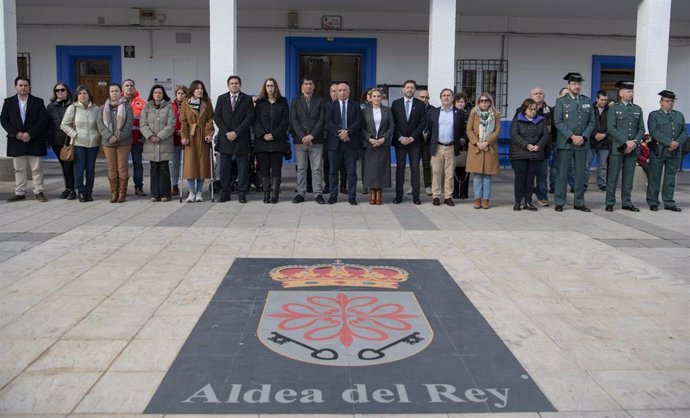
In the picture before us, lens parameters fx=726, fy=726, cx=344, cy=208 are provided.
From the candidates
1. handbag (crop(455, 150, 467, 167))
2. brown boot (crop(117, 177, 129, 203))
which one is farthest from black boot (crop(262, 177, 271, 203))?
handbag (crop(455, 150, 467, 167))

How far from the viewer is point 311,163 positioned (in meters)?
10.7

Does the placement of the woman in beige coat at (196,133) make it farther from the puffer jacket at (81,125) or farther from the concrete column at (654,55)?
the concrete column at (654,55)

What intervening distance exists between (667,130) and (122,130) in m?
7.83

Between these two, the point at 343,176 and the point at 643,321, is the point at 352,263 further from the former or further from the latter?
the point at 343,176

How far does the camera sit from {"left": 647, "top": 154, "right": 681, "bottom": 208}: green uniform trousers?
1055 cm

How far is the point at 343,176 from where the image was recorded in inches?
471

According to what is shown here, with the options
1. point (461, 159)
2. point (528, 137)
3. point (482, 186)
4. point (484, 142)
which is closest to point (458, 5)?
point (461, 159)

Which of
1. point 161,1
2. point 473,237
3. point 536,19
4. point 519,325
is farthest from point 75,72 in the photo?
point 519,325

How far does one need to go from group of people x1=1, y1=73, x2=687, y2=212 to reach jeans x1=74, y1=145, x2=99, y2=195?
16 millimetres

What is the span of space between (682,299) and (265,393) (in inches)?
142

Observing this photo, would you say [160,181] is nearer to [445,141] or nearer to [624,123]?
[445,141]

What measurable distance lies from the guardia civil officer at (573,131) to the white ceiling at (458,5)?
Answer: 5380mm

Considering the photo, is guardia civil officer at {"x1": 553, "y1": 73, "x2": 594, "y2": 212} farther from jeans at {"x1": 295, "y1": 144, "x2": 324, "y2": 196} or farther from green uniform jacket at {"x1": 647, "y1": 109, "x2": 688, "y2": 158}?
jeans at {"x1": 295, "y1": 144, "x2": 324, "y2": 196}

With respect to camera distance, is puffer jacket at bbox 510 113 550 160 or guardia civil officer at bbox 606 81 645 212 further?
guardia civil officer at bbox 606 81 645 212
